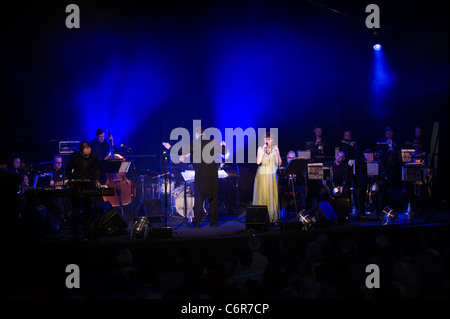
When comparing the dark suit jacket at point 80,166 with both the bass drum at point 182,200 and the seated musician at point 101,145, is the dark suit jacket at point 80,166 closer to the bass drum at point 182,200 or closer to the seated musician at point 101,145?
the seated musician at point 101,145

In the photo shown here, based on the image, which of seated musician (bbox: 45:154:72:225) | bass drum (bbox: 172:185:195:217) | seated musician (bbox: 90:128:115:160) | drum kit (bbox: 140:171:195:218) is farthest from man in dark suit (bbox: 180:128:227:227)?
seated musician (bbox: 45:154:72:225)

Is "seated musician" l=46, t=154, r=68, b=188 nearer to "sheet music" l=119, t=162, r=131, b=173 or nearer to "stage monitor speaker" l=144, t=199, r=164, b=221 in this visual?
"sheet music" l=119, t=162, r=131, b=173

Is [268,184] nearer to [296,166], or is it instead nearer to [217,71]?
[296,166]

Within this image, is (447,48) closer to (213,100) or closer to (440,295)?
(213,100)

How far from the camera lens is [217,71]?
12.1 metres

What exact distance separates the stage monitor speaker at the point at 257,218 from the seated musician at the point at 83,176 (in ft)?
9.53

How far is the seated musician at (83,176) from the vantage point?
Answer: 305 inches

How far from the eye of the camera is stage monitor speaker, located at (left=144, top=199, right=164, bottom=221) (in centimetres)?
877

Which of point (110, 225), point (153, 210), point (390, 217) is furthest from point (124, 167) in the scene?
point (390, 217)

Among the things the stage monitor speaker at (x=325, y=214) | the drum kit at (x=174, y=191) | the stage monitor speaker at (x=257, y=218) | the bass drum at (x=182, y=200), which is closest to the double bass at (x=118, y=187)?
the drum kit at (x=174, y=191)

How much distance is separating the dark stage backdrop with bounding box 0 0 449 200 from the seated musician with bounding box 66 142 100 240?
3520mm

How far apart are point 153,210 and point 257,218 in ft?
7.00

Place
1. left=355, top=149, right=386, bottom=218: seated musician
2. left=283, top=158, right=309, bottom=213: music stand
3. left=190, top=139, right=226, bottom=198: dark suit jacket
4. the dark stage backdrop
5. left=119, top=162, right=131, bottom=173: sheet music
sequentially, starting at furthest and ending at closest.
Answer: the dark stage backdrop, left=355, top=149, right=386, bottom=218: seated musician, left=119, top=162, right=131, bottom=173: sheet music, left=190, top=139, right=226, bottom=198: dark suit jacket, left=283, top=158, right=309, bottom=213: music stand

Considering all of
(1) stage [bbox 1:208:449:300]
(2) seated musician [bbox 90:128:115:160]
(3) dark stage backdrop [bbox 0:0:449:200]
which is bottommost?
(1) stage [bbox 1:208:449:300]
